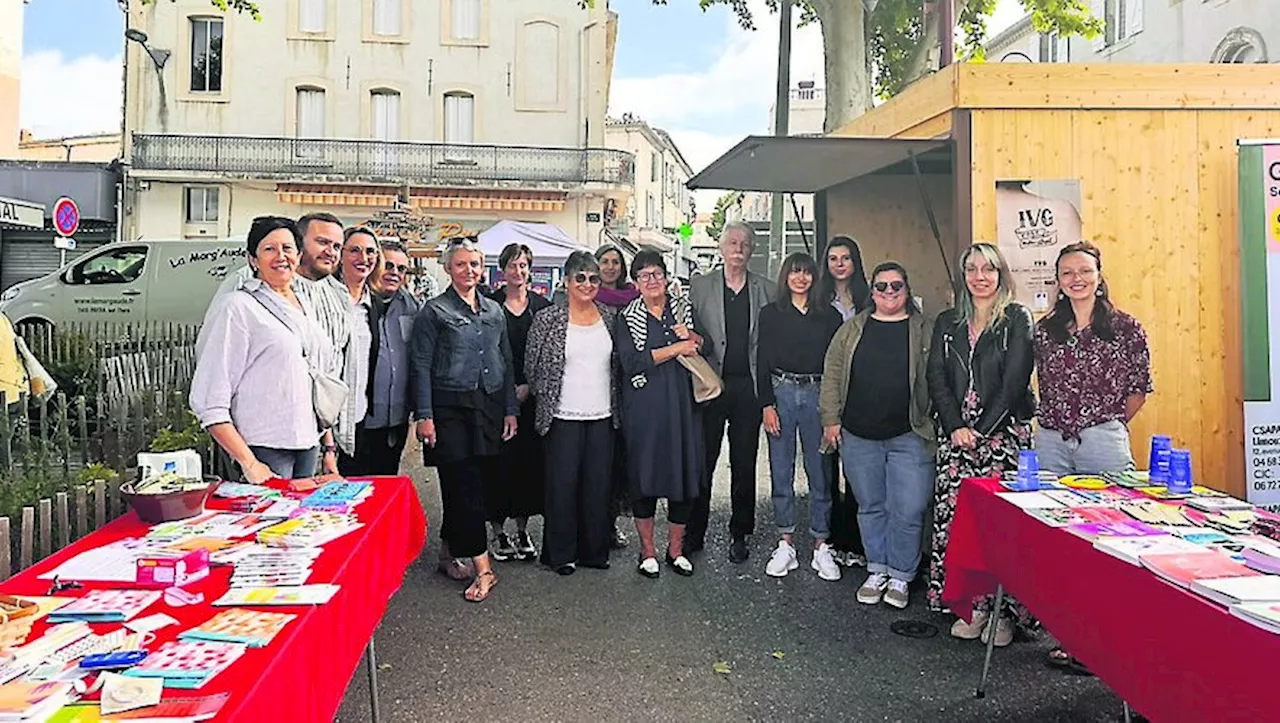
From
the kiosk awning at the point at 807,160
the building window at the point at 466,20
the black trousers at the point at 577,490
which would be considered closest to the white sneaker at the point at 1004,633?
the black trousers at the point at 577,490

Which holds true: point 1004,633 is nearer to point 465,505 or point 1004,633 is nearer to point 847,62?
point 465,505

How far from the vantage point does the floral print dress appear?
420 centimetres

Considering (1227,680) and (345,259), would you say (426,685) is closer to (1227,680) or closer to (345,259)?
(345,259)

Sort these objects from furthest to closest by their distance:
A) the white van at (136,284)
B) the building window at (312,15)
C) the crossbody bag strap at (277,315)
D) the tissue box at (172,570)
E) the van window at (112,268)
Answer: the building window at (312,15) → the van window at (112,268) → the white van at (136,284) → the crossbody bag strap at (277,315) → the tissue box at (172,570)

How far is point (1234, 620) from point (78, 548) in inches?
117

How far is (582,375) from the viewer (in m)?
5.04

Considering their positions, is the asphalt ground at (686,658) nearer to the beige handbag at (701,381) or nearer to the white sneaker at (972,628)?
the white sneaker at (972,628)

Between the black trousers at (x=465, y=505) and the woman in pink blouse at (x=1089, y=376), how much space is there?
109 inches

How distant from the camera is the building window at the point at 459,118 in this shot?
2506cm

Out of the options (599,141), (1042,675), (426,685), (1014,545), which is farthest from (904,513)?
(599,141)

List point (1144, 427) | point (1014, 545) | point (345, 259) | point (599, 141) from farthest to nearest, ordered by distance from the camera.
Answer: point (599, 141) < point (1144, 427) < point (345, 259) < point (1014, 545)

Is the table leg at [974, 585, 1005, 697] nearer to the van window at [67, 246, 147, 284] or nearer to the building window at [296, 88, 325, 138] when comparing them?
the van window at [67, 246, 147, 284]

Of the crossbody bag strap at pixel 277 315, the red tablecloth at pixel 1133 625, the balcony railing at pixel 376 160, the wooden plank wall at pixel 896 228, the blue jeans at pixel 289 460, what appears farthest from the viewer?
the balcony railing at pixel 376 160

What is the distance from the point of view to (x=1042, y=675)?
12.5 ft
